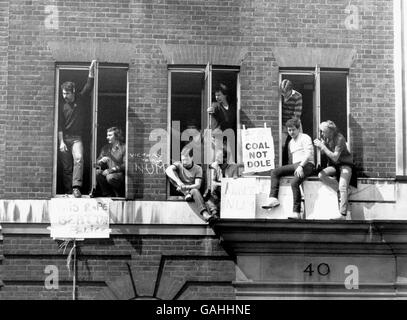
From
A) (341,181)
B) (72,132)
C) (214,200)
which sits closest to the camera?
(341,181)

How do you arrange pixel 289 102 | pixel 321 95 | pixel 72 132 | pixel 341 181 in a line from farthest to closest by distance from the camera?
pixel 321 95, pixel 289 102, pixel 72 132, pixel 341 181

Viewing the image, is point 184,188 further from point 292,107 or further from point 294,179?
point 292,107

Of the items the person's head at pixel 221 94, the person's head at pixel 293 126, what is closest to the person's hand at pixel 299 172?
the person's head at pixel 293 126

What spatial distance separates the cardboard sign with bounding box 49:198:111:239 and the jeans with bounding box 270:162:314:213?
2.43 metres

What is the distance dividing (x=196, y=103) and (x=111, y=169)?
5.33 ft

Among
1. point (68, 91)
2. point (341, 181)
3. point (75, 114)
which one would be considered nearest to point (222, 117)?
point (341, 181)

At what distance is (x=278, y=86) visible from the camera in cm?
1501

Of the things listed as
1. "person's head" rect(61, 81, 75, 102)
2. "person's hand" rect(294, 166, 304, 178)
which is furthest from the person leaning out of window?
"person's head" rect(61, 81, 75, 102)

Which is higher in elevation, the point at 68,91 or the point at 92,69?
the point at 92,69

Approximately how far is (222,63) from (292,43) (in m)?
1.10

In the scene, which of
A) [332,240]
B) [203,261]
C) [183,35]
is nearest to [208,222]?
[203,261]

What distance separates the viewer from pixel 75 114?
1486 cm

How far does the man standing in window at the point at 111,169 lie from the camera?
579 inches

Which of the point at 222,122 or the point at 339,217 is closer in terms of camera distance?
the point at 339,217
